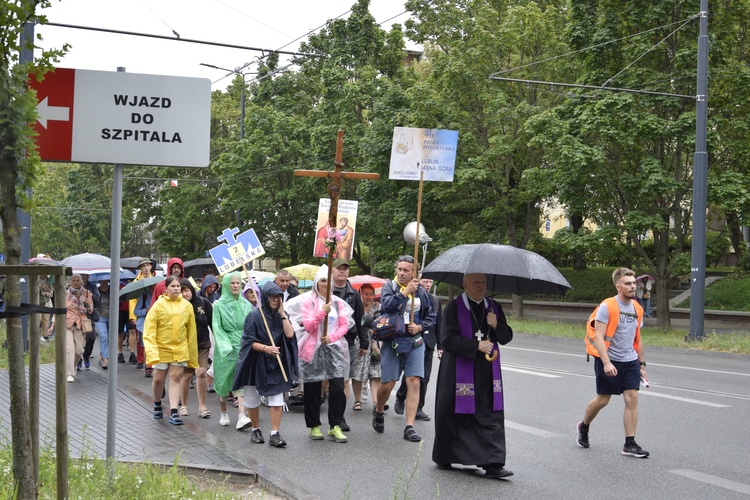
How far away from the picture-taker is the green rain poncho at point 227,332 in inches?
420

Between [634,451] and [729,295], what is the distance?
92.1 feet

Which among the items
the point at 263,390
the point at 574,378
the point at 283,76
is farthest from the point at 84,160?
the point at 283,76

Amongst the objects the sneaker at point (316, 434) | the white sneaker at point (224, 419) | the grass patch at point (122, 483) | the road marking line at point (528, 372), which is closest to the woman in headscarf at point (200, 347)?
the white sneaker at point (224, 419)

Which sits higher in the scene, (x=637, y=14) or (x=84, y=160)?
(x=637, y=14)

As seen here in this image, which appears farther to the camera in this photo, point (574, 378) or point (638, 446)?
point (574, 378)

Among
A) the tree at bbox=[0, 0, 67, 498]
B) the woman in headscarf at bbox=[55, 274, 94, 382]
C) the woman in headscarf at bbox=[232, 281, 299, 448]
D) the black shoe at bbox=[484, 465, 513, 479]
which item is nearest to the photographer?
the tree at bbox=[0, 0, 67, 498]

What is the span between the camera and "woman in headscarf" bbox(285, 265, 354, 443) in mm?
9547

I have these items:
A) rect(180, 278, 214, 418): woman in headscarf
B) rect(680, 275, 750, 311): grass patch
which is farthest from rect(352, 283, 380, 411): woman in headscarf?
rect(680, 275, 750, 311): grass patch

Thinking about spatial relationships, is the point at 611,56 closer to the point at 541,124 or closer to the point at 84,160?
the point at 541,124

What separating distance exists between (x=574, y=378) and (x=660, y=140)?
13.2 metres

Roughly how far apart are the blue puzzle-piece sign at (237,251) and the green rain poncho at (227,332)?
125 cm

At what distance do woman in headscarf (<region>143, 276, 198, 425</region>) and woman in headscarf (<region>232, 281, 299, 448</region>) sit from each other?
141 centimetres

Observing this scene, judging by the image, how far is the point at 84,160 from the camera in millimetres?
5789

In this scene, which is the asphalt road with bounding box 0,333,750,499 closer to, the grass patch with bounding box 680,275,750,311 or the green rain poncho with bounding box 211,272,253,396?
the green rain poncho with bounding box 211,272,253,396
